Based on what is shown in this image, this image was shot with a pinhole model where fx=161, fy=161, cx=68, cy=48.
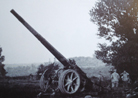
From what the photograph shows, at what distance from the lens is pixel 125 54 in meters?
11.9

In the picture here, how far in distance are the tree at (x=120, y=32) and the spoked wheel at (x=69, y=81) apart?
634 centimetres

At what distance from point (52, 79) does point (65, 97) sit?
1.42 metres

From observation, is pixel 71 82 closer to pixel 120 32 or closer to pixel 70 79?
pixel 70 79

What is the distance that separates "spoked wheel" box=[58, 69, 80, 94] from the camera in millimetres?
6366

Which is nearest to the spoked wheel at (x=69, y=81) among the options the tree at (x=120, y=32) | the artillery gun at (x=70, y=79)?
the artillery gun at (x=70, y=79)

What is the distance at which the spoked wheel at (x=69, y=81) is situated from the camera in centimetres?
637

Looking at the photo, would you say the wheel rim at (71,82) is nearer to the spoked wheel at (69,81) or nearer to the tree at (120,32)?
the spoked wheel at (69,81)

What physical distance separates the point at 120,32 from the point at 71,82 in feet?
25.4

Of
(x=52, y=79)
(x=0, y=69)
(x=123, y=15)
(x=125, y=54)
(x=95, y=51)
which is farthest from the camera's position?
(x=95, y=51)

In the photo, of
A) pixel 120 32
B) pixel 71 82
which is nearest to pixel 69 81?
pixel 71 82

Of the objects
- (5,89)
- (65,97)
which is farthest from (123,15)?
(5,89)

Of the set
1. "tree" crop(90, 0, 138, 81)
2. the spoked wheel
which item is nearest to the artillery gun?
the spoked wheel

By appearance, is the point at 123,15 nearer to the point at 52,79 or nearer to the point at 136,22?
the point at 136,22

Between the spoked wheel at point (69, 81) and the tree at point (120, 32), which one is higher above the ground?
the tree at point (120, 32)
